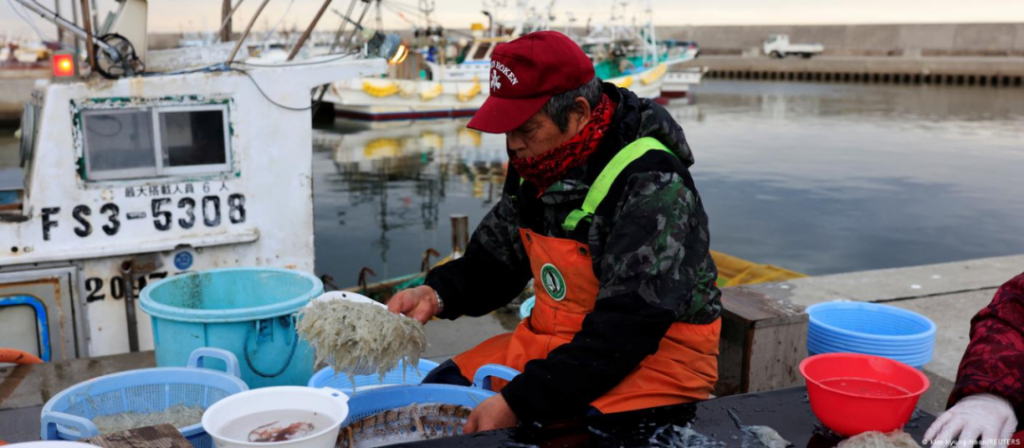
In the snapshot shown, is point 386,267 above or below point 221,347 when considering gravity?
below

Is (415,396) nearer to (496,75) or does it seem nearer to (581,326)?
(581,326)

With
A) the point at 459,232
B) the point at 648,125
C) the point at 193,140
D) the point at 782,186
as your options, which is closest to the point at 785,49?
the point at 782,186

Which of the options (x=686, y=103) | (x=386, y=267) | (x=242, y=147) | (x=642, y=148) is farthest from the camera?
(x=686, y=103)

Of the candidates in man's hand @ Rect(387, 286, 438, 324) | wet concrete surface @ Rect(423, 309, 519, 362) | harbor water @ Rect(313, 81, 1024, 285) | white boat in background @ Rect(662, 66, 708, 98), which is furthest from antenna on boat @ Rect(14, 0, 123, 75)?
white boat in background @ Rect(662, 66, 708, 98)

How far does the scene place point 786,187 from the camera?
18.1 meters

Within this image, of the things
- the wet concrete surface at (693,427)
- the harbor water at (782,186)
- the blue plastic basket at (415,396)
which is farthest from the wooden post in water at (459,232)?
the wet concrete surface at (693,427)

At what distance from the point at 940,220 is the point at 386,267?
1096 centimetres

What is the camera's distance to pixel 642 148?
7.63 feet

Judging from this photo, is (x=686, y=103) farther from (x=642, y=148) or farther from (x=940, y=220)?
(x=642, y=148)

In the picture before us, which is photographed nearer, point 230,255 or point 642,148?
point 642,148

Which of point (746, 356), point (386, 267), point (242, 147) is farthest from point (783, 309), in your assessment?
point (386, 267)

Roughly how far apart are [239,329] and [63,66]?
338 cm

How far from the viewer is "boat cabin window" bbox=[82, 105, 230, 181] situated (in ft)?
17.2

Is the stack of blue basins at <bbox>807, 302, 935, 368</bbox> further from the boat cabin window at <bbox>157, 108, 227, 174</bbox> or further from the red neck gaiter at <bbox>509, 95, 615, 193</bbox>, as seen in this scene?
the boat cabin window at <bbox>157, 108, 227, 174</bbox>
